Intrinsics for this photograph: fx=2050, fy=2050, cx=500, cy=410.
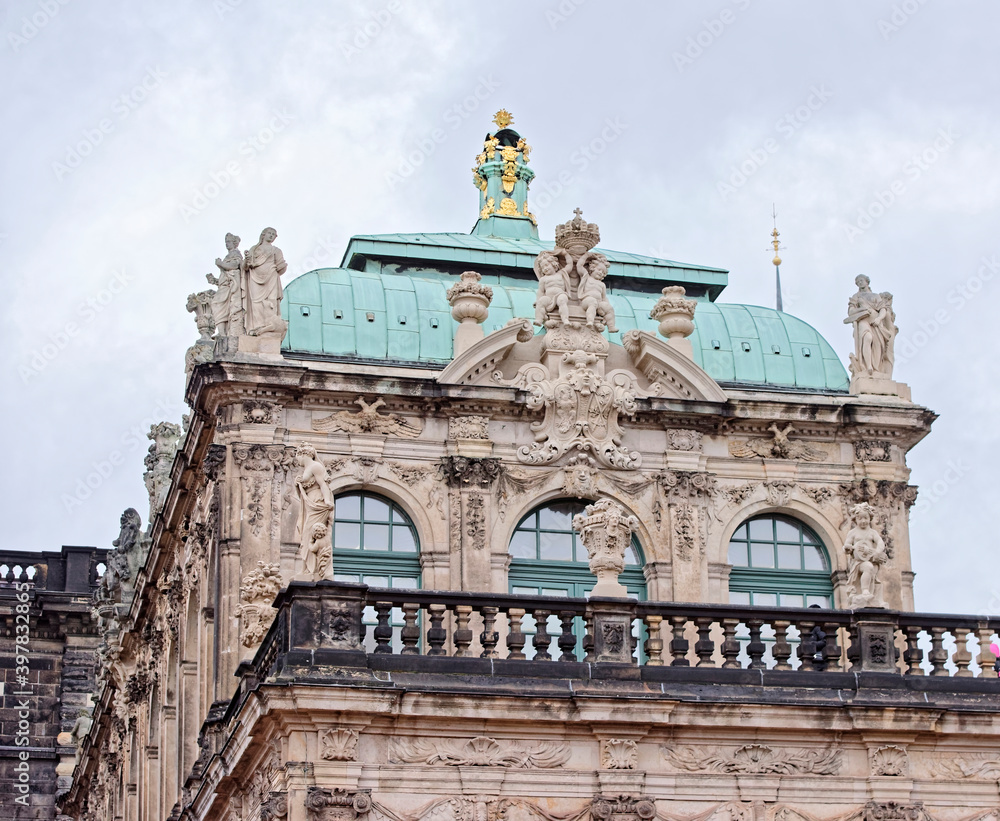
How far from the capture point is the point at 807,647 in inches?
928

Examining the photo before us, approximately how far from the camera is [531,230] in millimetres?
36125

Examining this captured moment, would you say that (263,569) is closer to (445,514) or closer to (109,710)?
(445,514)

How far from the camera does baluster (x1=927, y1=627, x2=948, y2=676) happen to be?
23828 mm

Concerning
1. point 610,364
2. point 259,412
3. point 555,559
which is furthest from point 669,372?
point 259,412

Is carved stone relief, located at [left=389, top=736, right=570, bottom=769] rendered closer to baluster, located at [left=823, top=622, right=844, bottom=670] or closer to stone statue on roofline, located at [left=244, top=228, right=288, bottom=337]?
baluster, located at [left=823, top=622, right=844, bottom=670]

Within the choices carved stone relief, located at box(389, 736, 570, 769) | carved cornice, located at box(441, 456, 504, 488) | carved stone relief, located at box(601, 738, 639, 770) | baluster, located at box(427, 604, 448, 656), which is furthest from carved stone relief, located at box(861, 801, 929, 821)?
carved cornice, located at box(441, 456, 504, 488)

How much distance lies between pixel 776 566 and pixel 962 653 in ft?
23.3

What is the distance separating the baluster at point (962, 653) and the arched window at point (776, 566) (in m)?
6.64

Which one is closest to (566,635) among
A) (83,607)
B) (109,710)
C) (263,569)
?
(263,569)

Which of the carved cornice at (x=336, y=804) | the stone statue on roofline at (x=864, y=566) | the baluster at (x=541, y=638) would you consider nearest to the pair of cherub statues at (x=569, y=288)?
the stone statue on roofline at (x=864, y=566)

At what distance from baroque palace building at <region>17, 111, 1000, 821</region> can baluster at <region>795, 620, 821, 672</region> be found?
0.53ft

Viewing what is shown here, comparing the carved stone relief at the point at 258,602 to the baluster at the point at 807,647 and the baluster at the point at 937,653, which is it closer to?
the baluster at the point at 807,647

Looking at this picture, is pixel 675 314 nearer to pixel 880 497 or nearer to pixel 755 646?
pixel 880 497

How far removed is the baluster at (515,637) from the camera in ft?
74.8
